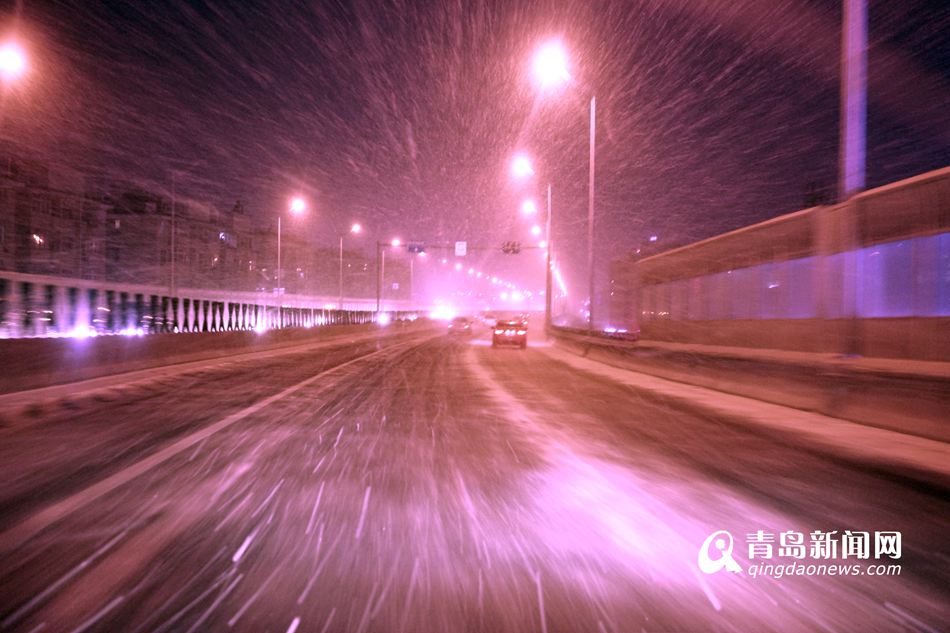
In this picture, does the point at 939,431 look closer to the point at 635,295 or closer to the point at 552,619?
the point at 552,619

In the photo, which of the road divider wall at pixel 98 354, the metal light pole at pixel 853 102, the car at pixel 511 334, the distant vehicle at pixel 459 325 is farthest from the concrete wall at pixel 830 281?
the distant vehicle at pixel 459 325

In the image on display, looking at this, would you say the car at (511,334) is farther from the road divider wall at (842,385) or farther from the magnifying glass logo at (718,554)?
the magnifying glass logo at (718,554)

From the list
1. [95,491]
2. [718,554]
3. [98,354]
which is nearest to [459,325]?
[98,354]

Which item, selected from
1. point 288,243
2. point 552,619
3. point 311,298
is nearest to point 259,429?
point 552,619

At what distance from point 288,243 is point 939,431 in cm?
13857

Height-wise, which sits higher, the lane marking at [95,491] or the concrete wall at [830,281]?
the concrete wall at [830,281]

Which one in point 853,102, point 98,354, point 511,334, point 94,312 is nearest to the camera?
point 853,102

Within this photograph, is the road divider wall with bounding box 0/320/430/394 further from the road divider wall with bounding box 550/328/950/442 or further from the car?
the road divider wall with bounding box 550/328/950/442

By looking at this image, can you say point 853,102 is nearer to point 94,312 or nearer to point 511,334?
point 94,312

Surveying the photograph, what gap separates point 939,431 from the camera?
827cm

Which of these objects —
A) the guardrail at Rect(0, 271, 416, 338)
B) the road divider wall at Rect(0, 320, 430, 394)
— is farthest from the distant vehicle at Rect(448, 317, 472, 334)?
the road divider wall at Rect(0, 320, 430, 394)

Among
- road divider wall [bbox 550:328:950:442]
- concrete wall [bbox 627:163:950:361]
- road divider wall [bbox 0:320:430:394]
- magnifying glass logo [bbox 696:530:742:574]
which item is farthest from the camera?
road divider wall [bbox 0:320:430:394]

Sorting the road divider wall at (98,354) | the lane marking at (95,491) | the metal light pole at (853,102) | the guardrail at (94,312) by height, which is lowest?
the lane marking at (95,491)

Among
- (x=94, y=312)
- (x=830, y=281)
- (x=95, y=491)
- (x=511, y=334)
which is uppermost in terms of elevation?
(x=830, y=281)
